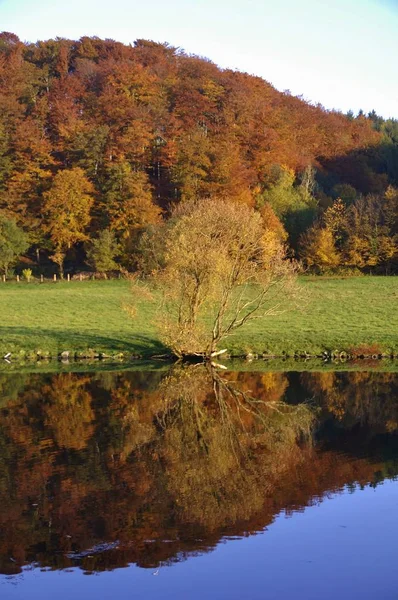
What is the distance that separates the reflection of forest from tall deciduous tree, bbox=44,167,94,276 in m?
41.9

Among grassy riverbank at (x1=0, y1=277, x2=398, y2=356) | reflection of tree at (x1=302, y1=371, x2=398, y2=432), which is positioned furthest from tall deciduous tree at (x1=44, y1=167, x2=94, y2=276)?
reflection of tree at (x1=302, y1=371, x2=398, y2=432)

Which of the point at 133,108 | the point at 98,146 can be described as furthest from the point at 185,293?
the point at 133,108

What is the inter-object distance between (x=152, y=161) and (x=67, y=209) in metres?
13.0

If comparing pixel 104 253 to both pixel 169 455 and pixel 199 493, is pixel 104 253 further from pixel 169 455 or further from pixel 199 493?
pixel 199 493

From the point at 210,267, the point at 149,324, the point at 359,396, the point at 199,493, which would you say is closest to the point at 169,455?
the point at 199,493

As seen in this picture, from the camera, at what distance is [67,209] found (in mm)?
69625

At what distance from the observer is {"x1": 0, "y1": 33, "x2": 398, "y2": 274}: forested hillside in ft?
222

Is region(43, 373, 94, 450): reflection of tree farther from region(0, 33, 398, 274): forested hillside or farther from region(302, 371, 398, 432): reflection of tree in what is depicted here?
region(0, 33, 398, 274): forested hillside

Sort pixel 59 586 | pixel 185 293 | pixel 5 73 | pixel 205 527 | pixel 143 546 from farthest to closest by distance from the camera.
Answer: pixel 5 73 → pixel 185 293 → pixel 205 527 → pixel 143 546 → pixel 59 586

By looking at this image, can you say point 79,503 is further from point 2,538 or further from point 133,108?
point 133,108

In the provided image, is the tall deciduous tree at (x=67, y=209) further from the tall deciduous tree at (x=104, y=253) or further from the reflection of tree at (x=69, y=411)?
the reflection of tree at (x=69, y=411)

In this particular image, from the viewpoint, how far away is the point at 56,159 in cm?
7762

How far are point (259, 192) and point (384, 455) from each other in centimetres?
6027

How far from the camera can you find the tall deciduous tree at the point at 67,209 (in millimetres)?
68625
